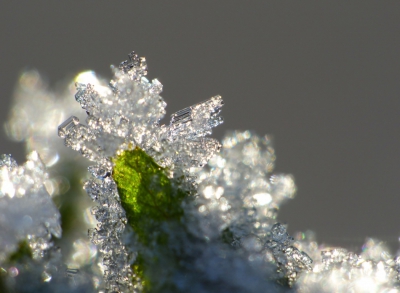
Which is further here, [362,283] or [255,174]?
[255,174]

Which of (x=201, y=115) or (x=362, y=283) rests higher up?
(x=201, y=115)

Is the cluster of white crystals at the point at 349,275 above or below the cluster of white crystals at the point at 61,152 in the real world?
below

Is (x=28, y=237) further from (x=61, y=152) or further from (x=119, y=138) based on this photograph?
(x=61, y=152)

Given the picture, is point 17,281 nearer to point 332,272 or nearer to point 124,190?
point 124,190

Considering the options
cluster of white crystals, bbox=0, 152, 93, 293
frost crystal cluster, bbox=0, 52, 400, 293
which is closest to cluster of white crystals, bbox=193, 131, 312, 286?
frost crystal cluster, bbox=0, 52, 400, 293

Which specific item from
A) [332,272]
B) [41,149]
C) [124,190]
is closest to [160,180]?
[124,190]

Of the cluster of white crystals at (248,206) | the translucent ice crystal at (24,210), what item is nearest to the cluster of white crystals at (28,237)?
the translucent ice crystal at (24,210)

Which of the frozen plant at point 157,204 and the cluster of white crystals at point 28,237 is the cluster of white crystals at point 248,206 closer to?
the frozen plant at point 157,204

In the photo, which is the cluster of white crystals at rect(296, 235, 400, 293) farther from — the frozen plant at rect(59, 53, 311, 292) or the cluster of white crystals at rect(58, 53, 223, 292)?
the cluster of white crystals at rect(58, 53, 223, 292)
